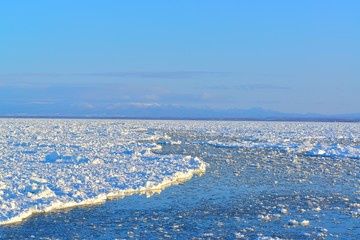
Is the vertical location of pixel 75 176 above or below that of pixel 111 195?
above

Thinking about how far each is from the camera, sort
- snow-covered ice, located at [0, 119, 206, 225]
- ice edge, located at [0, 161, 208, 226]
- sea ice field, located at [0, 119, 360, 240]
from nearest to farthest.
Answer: sea ice field, located at [0, 119, 360, 240], ice edge, located at [0, 161, 208, 226], snow-covered ice, located at [0, 119, 206, 225]

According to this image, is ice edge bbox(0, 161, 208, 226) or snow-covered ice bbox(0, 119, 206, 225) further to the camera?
snow-covered ice bbox(0, 119, 206, 225)

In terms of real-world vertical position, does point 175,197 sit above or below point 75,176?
below

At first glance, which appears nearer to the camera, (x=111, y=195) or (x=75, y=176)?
(x=111, y=195)

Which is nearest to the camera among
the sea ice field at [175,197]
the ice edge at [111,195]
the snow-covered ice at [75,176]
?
the sea ice field at [175,197]

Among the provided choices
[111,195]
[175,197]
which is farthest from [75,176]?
[175,197]

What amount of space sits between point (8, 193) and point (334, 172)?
976 cm

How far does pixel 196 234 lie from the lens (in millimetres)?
8156

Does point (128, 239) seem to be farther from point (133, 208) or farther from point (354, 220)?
point (354, 220)

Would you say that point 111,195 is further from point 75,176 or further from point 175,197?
point 75,176

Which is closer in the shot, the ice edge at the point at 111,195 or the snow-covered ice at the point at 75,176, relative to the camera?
the ice edge at the point at 111,195

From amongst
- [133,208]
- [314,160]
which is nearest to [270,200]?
[133,208]

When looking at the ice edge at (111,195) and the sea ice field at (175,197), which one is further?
the ice edge at (111,195)

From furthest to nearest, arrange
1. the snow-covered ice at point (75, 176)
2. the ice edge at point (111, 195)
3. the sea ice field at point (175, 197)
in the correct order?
the snow-covered ice at point (75, 176) → the ice edge at point (111, 195) → the sea ice field at point (175, 197)
